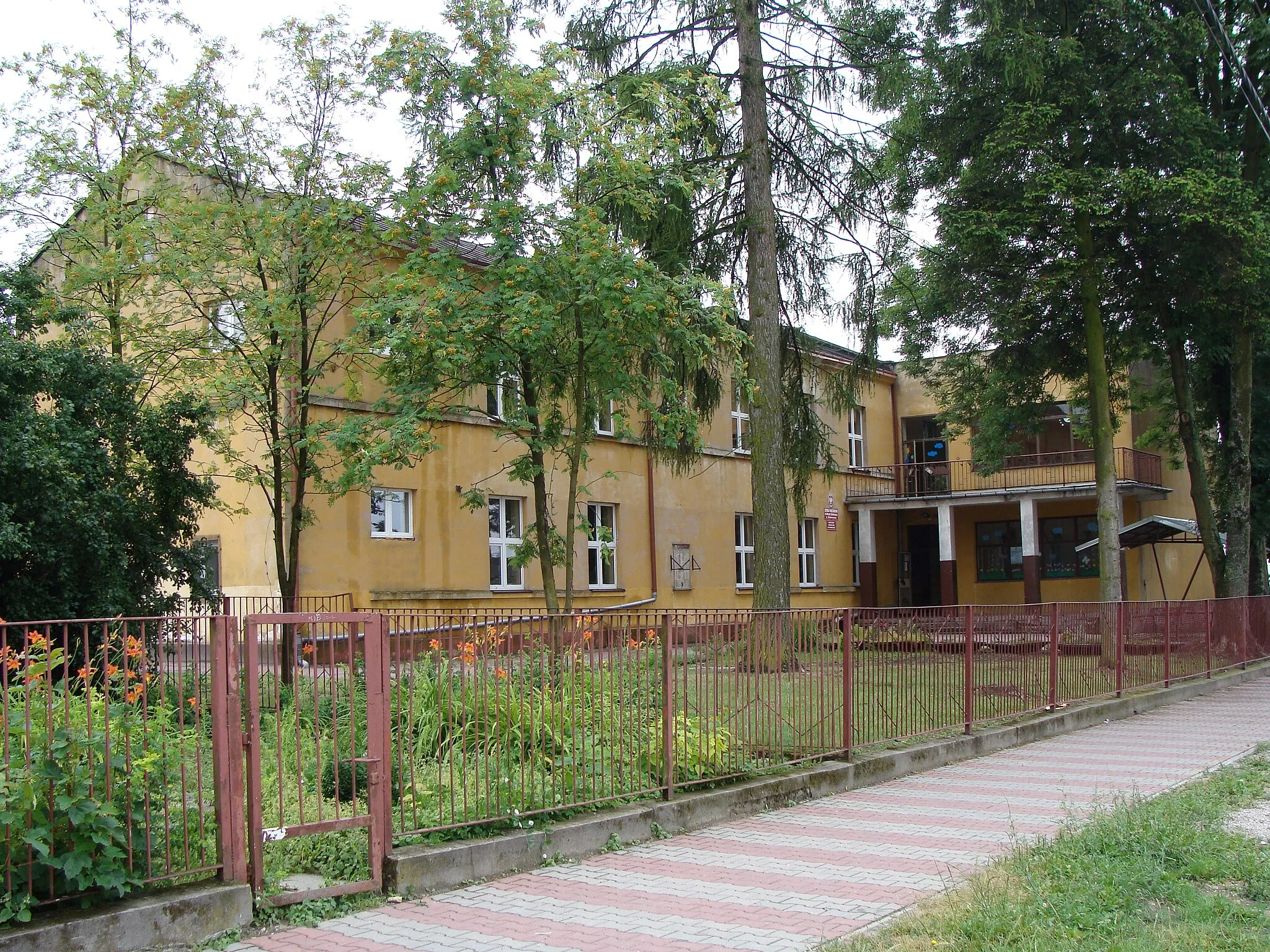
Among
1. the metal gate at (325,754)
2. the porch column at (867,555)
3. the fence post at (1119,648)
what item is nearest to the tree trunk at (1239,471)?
the fence post at (1119,648)

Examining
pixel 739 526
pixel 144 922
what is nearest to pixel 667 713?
pixel 144 922

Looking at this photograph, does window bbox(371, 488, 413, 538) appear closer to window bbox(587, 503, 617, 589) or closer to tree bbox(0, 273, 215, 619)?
window bbox(587, 503, 617, 589)

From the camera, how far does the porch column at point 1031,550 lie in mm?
33500

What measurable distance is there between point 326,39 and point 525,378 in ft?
19.6

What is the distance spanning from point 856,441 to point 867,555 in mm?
4046

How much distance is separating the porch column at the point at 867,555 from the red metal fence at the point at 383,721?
24.6 m

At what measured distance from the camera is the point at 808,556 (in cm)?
3450

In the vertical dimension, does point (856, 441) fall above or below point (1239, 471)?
above

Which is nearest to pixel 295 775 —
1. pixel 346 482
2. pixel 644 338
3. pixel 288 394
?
pixel 346 482

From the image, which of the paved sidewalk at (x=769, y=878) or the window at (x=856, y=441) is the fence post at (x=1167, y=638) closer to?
the paved sidewalk at (x=769, y=878)

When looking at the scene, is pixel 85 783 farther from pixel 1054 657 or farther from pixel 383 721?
pixel 1054 657

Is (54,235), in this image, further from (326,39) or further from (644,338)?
(644,338)

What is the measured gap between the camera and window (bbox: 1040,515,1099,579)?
36.4 metres

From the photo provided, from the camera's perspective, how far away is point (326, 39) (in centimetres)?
1549
